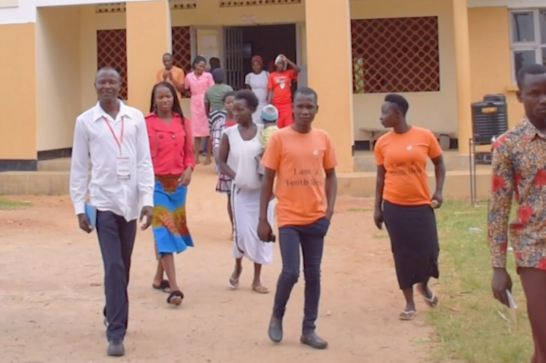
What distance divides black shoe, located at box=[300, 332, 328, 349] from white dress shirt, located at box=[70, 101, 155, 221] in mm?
1380

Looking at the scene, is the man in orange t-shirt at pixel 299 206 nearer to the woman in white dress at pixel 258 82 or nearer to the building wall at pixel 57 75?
the woman in white dress at pixel 258 82

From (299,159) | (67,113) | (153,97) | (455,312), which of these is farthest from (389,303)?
(67,113)

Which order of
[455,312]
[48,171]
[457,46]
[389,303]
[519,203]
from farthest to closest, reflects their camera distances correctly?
[48,171], [457,46], [389,303], [455,312], [519,203]

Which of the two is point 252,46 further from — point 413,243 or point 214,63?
point 413,243

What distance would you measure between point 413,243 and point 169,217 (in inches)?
77.5

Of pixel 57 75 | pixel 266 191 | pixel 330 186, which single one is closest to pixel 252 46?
pixel 57 75

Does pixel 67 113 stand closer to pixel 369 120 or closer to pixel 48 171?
pixel 48 171

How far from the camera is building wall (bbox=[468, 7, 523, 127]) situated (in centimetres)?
1562

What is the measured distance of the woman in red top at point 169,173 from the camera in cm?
715

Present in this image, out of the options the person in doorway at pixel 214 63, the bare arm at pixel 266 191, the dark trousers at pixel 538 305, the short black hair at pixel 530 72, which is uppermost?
the person in doorway at pixel 214 63

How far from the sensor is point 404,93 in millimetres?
16188

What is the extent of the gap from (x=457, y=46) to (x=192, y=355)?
9.80 meters

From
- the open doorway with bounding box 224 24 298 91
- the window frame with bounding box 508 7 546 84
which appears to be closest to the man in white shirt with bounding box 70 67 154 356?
the open doorway with bounding box 224 24 298 91

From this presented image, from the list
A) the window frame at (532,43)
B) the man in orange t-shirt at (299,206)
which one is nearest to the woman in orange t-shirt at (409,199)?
the man in orange t-shirt at (299,206)
